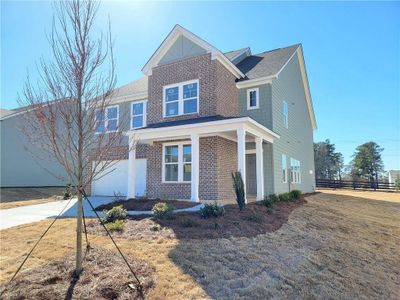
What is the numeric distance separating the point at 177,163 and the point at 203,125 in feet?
10.9

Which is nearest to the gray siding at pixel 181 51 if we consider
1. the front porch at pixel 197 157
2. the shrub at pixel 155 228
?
the front porch at pixel 197 157

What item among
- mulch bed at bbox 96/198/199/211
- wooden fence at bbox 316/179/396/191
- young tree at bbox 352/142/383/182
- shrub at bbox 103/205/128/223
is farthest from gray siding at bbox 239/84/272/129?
young tree at bbox 352/142/383/182

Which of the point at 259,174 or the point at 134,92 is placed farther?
the point at 134,92

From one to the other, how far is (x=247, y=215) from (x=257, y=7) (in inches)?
361

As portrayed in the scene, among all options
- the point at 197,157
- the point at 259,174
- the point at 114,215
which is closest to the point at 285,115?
the point at 259,174

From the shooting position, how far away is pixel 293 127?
65.4ft

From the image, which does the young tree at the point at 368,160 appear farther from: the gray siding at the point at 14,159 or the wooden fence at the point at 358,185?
the gray siding at the point at 14,159

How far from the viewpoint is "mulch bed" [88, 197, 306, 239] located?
24.1ft

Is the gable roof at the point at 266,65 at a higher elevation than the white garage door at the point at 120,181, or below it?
higher

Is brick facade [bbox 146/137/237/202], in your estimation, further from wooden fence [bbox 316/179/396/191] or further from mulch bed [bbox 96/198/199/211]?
wooden fence [bbox 316/179/396/191]

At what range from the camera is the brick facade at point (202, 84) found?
1392cm

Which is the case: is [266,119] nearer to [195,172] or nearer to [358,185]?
[195,172]

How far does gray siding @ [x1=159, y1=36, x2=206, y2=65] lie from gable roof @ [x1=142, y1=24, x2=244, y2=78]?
0.17 metres

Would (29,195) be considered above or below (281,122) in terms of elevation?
below
